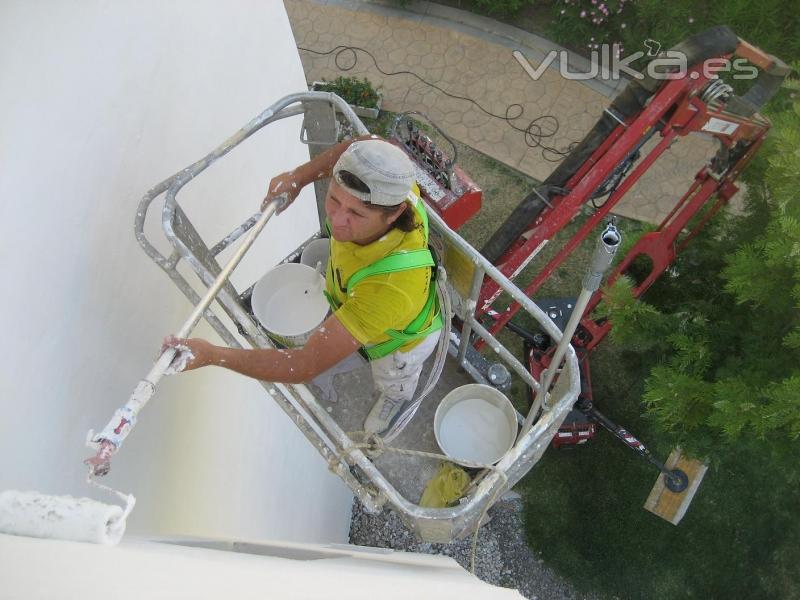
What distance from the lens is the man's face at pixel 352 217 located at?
212 centimetres

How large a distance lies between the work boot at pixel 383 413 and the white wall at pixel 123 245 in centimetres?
79

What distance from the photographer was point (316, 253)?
9.82ft

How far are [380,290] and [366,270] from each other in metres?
0.09

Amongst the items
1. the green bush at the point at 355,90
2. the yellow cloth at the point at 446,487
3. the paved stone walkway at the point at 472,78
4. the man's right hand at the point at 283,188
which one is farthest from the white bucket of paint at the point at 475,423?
the green bush at the point at 355,90

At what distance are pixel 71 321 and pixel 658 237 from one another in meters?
4.21

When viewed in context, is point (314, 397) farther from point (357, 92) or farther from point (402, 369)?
point (357, 92)

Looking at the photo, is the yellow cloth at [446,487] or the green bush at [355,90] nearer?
the yellow cloth at [446,487]

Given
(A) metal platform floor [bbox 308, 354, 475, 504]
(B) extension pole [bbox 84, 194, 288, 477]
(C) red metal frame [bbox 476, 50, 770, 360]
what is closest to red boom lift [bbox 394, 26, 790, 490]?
(C) red metal frame [bbox 476, 50, 770, 360]

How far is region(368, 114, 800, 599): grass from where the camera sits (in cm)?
500

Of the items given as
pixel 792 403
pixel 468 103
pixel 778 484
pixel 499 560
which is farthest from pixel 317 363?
pixel 468 103

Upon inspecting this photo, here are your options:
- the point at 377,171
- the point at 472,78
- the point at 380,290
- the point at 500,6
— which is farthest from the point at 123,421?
the point at 500,6

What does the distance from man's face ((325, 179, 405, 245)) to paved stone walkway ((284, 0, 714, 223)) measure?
491 centimetres

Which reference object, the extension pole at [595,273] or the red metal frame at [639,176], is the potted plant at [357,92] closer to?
the red metal frame at [639,176]

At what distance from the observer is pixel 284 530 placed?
3.60 metres
